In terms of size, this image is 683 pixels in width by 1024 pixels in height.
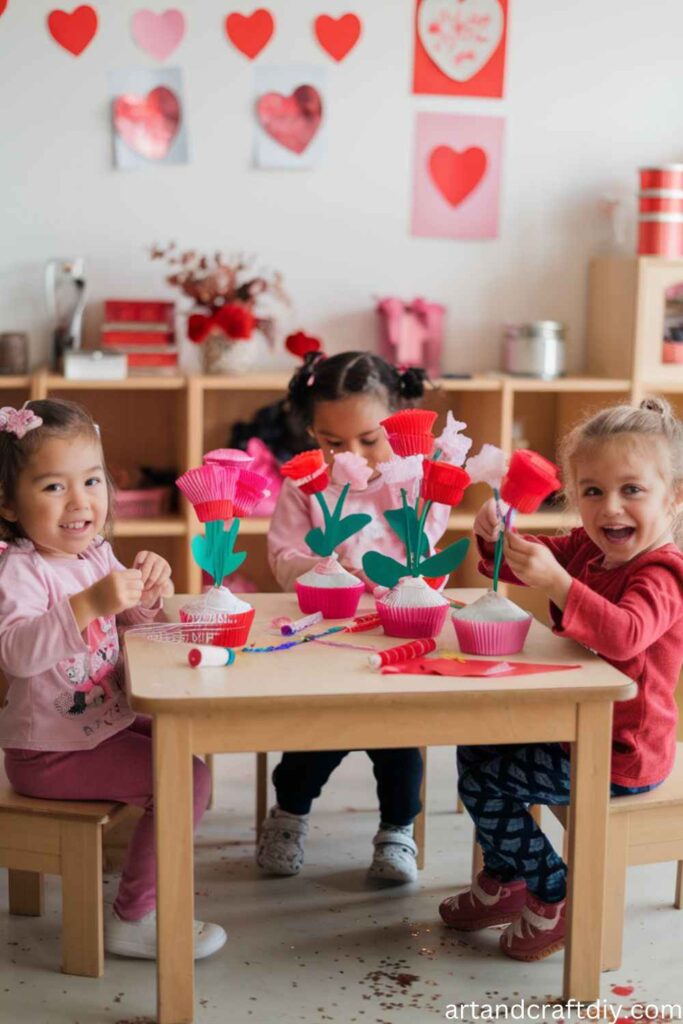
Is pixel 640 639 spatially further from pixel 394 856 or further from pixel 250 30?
pixel 250 30

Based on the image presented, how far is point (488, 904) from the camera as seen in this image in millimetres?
2135

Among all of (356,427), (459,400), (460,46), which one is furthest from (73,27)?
(356,427)

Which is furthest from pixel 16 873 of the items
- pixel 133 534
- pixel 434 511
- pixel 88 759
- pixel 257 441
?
pixel 257 441

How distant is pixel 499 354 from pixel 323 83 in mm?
944

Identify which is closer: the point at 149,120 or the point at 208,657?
the point at 208,657

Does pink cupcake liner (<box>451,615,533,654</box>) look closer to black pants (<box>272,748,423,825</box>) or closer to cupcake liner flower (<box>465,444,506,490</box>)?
cupcake liner flower (<box>465,444,506,490</box>)

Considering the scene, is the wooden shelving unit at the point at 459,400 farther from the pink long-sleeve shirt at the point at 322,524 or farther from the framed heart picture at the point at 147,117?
the pink long-sleeve shirt at the point at 322,524

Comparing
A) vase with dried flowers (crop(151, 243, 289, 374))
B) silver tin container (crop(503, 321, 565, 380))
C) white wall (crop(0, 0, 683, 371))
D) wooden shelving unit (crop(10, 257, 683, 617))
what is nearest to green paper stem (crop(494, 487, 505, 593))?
wooden shelving unit (crop(10, 257, 683, 617))

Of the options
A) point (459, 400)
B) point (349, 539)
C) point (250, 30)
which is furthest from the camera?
point (459, 400)

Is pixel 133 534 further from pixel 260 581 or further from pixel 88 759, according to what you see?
pixel 88 759

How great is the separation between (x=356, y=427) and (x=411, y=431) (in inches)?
22.6

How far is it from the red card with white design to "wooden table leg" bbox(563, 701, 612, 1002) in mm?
2464

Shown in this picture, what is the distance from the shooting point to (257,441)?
3629mm

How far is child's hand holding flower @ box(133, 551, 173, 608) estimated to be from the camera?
6.42ft
